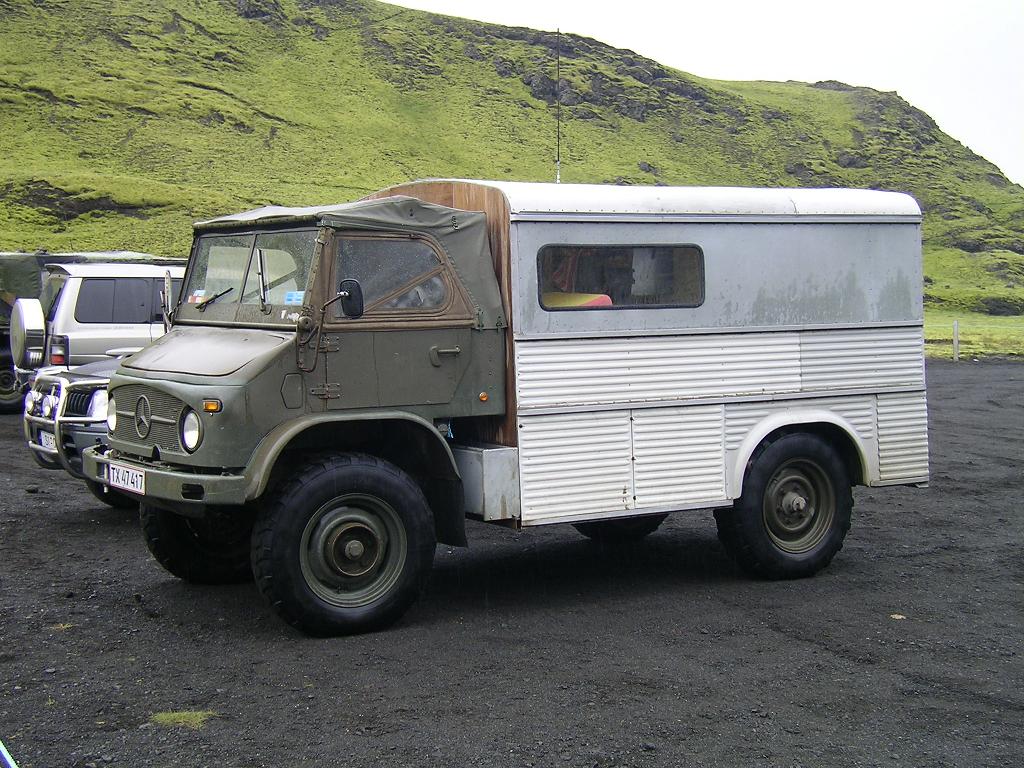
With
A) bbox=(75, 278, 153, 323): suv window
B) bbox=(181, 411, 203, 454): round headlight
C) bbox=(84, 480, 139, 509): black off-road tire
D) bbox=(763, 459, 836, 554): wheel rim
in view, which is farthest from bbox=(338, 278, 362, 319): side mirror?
bbox=(75, 278, 153, 323): suv window

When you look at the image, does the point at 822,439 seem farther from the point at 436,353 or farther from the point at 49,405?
the point at 49,405

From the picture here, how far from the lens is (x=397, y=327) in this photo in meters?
7.03

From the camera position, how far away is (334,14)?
136000 mm

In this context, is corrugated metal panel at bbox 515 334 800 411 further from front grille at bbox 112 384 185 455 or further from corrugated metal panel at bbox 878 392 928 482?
front grille at bbox 112 384 185 455

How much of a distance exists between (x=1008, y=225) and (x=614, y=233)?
120 m

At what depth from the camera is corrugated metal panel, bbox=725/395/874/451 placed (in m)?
7.99

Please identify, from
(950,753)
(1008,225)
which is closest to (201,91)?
(1008,225)

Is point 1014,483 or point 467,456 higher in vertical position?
point 467,456

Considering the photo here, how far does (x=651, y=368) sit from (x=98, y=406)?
4.82 m

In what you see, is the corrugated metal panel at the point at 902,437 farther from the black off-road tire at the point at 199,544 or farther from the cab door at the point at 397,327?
the black off-road tire at the point at 199,544

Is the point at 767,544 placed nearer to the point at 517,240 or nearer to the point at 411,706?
the point at 517,240

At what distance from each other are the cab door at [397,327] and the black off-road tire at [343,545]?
1.40 ft

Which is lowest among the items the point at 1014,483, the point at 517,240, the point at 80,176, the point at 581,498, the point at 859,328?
the point at 1014,483

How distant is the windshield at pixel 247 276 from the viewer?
Result: 276 inches
